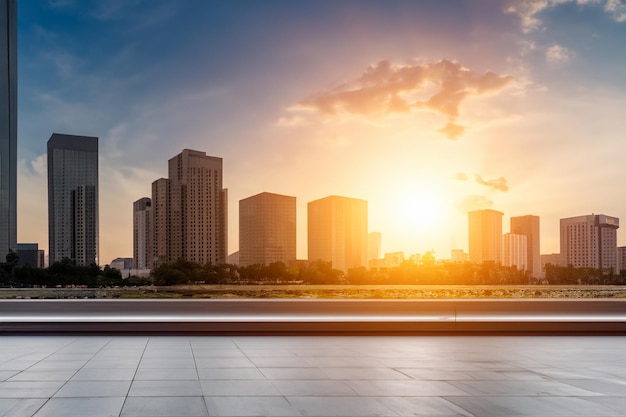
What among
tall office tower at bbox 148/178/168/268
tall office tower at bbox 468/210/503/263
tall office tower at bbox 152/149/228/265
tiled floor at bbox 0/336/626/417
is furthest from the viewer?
tall office tower at bbox 148/178/168/268

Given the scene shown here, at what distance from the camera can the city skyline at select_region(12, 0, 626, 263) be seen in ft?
91.2

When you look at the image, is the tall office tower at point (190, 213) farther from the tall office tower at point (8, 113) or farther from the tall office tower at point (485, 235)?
the tall office tower at point (8, 113)

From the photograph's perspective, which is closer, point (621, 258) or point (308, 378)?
point (308, 378)

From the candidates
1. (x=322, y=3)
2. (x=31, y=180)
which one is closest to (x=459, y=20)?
(x=322, y=3)

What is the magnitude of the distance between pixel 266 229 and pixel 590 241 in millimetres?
31016

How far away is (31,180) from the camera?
52875mm

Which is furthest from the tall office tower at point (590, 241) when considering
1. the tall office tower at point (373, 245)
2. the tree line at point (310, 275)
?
the tall office tower at point (373, 245)

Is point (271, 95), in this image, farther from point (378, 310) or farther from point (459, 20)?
point (378, 310)

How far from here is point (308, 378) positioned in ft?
30.9

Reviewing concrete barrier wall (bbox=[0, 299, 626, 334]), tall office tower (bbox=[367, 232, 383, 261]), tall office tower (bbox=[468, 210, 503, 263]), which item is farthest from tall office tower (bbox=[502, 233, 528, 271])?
concrete barrier wall (bbox=[0, 299, 626, 334])

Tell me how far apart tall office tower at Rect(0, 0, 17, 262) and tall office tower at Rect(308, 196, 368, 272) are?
175ft

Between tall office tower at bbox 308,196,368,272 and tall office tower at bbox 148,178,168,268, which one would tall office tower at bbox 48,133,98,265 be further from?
tall office tower at bbox 308,196,368,272

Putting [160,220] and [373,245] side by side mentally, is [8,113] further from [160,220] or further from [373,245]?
[373,245]

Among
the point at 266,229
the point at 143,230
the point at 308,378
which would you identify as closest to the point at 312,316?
the point at 308,378
